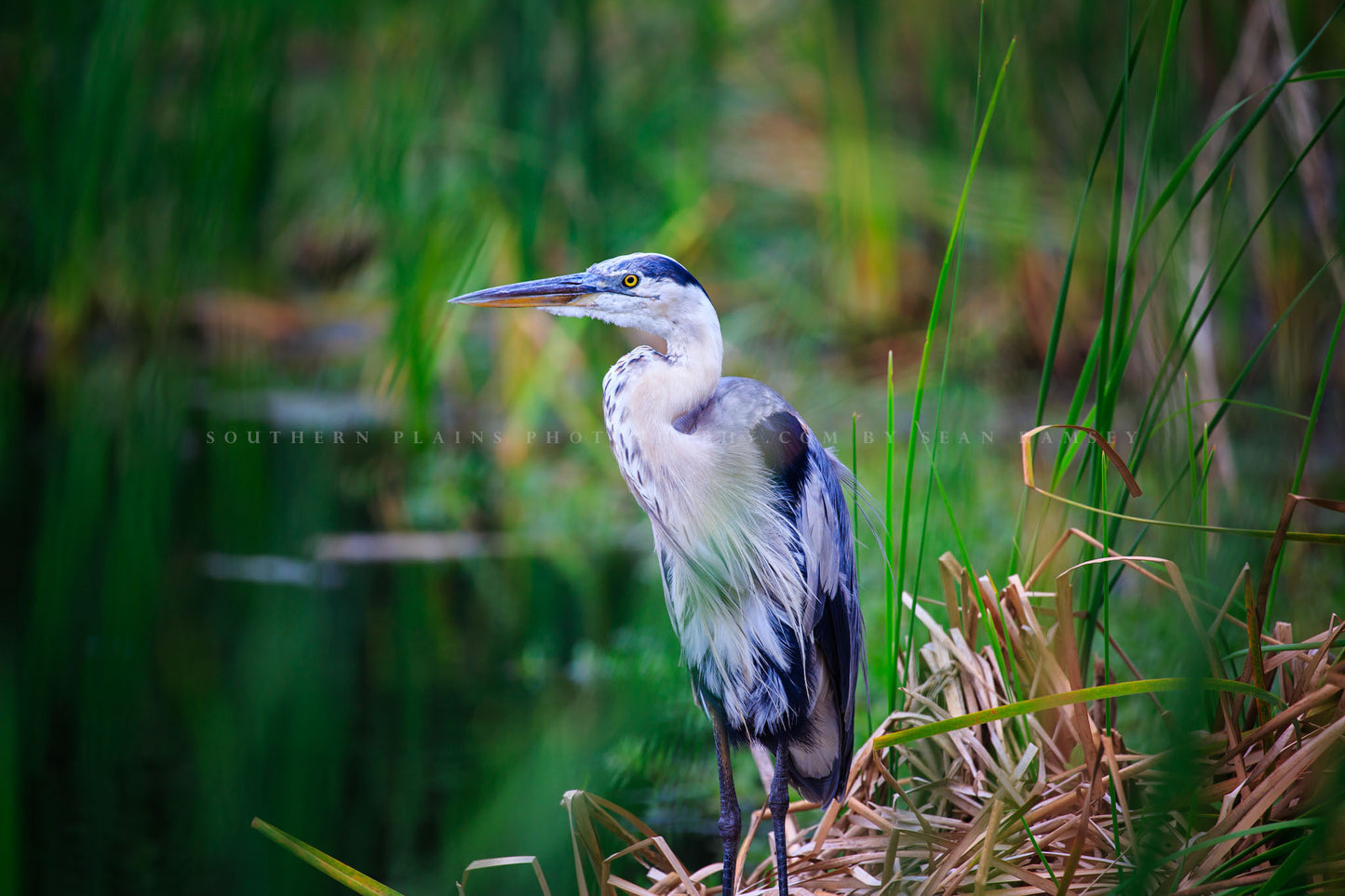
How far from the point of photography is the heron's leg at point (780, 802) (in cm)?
141

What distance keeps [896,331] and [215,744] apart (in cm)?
338

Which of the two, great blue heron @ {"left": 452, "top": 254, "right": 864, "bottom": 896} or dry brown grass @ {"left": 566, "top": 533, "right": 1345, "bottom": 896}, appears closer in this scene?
dry brown grass @ {"left": 566, "top": 533, "right": 1345, "bottom": 896}

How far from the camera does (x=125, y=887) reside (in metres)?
1.94

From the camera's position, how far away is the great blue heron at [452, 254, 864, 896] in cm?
146

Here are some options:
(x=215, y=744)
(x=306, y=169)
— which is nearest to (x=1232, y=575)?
(x=215, y=744)

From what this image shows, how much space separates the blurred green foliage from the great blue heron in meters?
0.19

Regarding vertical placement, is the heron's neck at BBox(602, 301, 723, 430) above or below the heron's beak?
below

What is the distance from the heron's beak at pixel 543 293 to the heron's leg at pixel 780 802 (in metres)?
0.81

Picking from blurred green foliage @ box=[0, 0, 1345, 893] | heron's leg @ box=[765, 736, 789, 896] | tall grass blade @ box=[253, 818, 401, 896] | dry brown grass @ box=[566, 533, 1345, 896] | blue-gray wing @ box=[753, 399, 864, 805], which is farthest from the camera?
blurred green foliage @ box=[0, 0, 1345, 893]

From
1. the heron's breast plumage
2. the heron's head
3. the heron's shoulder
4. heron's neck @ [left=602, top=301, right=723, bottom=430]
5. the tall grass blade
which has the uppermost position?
the heron's head

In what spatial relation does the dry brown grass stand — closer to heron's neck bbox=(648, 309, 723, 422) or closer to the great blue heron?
the great blue heron

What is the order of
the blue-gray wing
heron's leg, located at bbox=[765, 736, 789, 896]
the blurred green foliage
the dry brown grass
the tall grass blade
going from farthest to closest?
the blurred green foliage, the blue-gray wing, heron's leg, located at bbox=[765, 736, 789, 896], the tall grass blade, the dry brown grass

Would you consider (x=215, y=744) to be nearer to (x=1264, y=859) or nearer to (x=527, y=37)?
(x=527, y=37)

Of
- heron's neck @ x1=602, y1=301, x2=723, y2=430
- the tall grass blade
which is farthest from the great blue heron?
the tall grass blade
